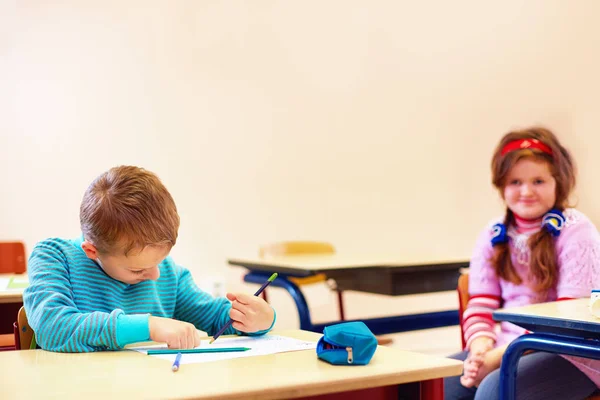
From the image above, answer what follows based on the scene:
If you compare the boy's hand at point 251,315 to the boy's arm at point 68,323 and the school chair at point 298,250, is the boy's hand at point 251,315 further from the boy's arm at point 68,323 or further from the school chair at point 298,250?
the school chair at point 298,250

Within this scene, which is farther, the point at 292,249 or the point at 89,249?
the point at 292,249

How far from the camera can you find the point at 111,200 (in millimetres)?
1272

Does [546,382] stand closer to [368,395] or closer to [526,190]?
[526,190]

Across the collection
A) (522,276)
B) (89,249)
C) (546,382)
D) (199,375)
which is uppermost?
(89,249)

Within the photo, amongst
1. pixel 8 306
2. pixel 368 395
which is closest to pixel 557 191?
pixel 368 395

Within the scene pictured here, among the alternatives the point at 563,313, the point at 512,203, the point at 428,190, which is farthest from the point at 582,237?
the point at 428,190

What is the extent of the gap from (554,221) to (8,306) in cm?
164

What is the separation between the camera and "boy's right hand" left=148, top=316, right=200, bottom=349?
120 centimetres

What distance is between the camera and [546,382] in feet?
5.81

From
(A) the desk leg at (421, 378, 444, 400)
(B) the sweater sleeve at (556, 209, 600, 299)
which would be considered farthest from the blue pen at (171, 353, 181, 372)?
(B) the sweater sleeve at (556, 209, 600, 299)

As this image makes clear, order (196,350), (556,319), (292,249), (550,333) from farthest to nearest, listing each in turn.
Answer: (292,249), (550,333), (556,319), (196,350)

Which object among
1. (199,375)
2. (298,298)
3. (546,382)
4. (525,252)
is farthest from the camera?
(298,298)

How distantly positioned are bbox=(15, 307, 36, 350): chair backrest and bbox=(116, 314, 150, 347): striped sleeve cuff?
272mm

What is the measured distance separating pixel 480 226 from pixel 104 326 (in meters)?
4.12
